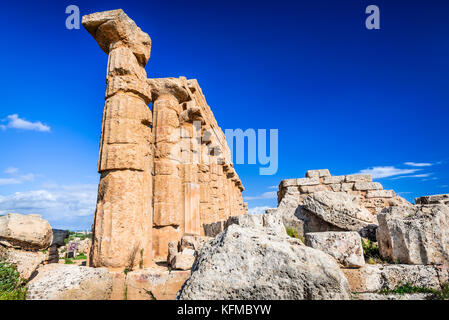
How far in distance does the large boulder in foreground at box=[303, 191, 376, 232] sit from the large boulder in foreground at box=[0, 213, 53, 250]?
5.31 meters

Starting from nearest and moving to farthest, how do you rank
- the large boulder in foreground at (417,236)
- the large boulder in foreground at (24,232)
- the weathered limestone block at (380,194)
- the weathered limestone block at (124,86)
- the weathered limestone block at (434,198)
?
the large boulder in foreground at (417,236)
the large boulder in foreground at (24,232)
the weathered limestone block at (124,86)
the weathered limestone block at (434,198)
the weathered limestone block at (380,194)

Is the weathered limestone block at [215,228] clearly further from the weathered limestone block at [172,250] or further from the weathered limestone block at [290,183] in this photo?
the weathered limestone block at [290,183]

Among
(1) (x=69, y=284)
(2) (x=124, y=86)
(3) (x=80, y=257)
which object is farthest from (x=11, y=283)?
(3) (x=80, y=257)

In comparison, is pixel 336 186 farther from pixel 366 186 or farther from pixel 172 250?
pixel 172 250

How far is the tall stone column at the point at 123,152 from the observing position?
546 centimetres

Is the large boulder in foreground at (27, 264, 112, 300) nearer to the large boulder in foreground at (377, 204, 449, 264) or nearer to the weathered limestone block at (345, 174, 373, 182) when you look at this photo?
the large boulder in foreground at (377, 204, 449, 264)

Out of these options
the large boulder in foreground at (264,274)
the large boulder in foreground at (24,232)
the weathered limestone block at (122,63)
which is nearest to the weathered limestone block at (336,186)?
the weathered limestone block at (122,63)

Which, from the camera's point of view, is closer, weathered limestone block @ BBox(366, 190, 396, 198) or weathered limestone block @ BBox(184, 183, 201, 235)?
weathered limestone block @ BBox(184, 183, 201, 235)

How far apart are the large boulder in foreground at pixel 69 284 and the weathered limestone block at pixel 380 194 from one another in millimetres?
10472

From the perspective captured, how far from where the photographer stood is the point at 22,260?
4.23 meters

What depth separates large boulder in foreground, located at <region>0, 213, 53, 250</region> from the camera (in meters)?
4.40

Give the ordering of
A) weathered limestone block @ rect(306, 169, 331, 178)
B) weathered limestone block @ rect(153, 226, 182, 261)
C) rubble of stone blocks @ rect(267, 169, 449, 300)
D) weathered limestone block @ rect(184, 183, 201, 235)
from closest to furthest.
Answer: rubble of stone blocks @ rect(267, 169, 449, 300), weathered limestone block @ rect(153, 226, 182, 261), weathered limestone block @ rect(184, 183, 201, 235), weathered limestone block @ rect(306, 169, 331, 178)

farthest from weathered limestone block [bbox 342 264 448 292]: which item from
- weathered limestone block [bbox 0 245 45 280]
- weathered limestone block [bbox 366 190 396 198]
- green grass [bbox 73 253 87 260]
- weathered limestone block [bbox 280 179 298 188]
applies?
green grass [bbox 73 253 87 260]

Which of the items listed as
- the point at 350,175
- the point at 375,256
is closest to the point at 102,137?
the point at 375,256
